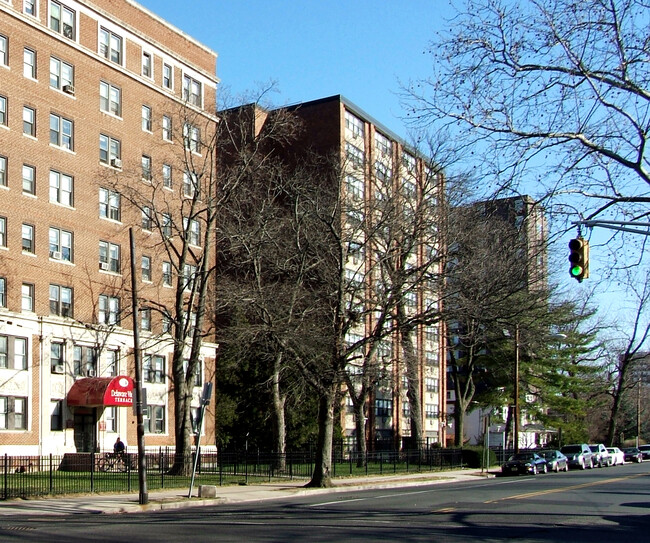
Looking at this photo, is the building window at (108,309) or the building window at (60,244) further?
the building window at (108,309)

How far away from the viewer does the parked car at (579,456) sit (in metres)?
56.0

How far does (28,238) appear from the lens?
42.5m

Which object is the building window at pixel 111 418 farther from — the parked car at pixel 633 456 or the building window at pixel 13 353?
the parked car at pixel 633 456

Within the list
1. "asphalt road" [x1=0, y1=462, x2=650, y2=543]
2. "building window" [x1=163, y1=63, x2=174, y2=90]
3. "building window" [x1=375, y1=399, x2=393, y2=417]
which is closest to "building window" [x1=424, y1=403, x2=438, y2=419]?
"building window" [x1=375, y1=399, x2=393, y2=417]

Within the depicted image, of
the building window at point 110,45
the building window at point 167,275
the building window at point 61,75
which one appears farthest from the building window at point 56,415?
the building window at point 110,45

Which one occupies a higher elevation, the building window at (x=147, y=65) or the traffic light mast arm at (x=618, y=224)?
Result: the building window at (x=147, y=65)

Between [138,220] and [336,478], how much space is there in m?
18.6

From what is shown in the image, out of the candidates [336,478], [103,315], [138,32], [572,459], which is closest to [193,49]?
[138,32]

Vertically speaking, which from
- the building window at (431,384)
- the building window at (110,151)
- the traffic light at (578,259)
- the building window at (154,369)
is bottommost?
the building window at (431,384)

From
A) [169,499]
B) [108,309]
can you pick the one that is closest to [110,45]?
[108,309]

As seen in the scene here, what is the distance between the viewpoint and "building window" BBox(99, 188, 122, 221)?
154ft

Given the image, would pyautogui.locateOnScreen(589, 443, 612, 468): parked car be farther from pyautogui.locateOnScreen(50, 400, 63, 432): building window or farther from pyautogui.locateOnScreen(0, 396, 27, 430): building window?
pyautogui.locateOnScreen(0, 396, 27, 430): building window

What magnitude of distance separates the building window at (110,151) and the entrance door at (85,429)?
510 inches

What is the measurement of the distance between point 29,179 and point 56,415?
38.0ft
